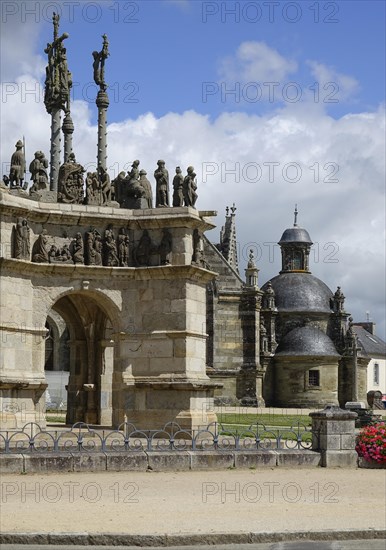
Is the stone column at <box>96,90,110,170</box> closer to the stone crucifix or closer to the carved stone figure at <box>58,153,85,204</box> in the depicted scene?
the stone crucifix

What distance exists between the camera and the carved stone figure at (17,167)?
2586 cm

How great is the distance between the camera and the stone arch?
28422mm

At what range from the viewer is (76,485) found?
53.9 ft

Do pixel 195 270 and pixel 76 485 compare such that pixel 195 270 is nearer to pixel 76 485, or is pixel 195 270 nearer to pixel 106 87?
pixel 76 485

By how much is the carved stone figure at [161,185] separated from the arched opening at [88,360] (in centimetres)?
365

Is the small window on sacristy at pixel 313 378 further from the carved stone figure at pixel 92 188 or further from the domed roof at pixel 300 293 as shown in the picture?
the carved stone figure at pixel 92 188

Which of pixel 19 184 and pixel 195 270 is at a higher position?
pixel 19 184

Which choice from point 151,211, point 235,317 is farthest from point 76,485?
point 235,317

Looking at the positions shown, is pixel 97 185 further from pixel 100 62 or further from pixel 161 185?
pixel 100 62

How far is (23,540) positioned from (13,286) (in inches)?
512

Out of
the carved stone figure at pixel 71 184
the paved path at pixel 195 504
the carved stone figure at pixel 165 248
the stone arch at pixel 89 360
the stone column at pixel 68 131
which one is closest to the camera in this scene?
the paved path at pixel 195 504

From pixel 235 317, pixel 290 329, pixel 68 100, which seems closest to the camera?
pixel 68 100

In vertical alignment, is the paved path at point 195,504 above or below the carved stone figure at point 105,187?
below

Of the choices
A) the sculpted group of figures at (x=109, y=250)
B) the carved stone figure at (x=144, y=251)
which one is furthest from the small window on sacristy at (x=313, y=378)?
the carved stone figure at (x=144, y=251)
